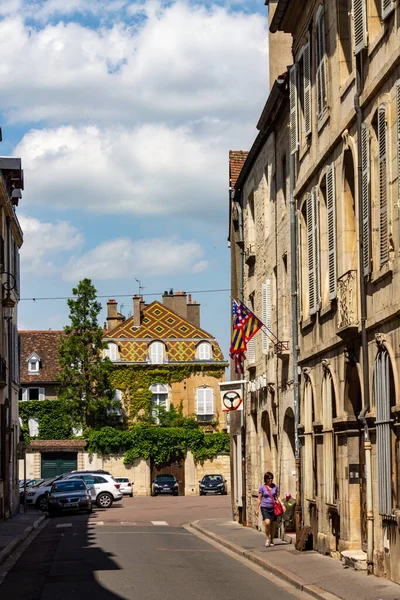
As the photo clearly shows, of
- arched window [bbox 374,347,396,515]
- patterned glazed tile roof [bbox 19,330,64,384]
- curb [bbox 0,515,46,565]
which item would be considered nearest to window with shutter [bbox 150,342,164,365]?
patterned glazed tile roof [bbox 19,330,64,384]

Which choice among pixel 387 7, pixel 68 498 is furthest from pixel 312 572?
pixel 68 498

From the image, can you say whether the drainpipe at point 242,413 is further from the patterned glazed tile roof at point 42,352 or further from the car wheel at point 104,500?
the patterned glazed tile roof at point 42,352

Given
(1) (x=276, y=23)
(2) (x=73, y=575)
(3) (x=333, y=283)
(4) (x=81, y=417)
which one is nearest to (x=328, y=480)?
(3) (x=333, y=283)

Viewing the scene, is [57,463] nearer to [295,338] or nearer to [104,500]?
[104,500]

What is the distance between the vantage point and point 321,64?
20.3 m

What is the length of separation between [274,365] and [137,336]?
46.7 metres

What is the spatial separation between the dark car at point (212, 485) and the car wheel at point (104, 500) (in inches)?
675

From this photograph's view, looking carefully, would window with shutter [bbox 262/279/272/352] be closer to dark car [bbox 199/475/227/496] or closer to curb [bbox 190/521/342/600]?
curb [bbox 190/521/342/600]

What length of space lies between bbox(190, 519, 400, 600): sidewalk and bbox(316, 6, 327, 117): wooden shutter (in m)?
8.10

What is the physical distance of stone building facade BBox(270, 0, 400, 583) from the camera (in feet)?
50.6

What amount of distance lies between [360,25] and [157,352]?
5662 cm

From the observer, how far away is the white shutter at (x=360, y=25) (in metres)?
16.5

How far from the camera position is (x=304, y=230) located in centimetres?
2306

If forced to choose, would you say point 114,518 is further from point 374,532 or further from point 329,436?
point 374,532
